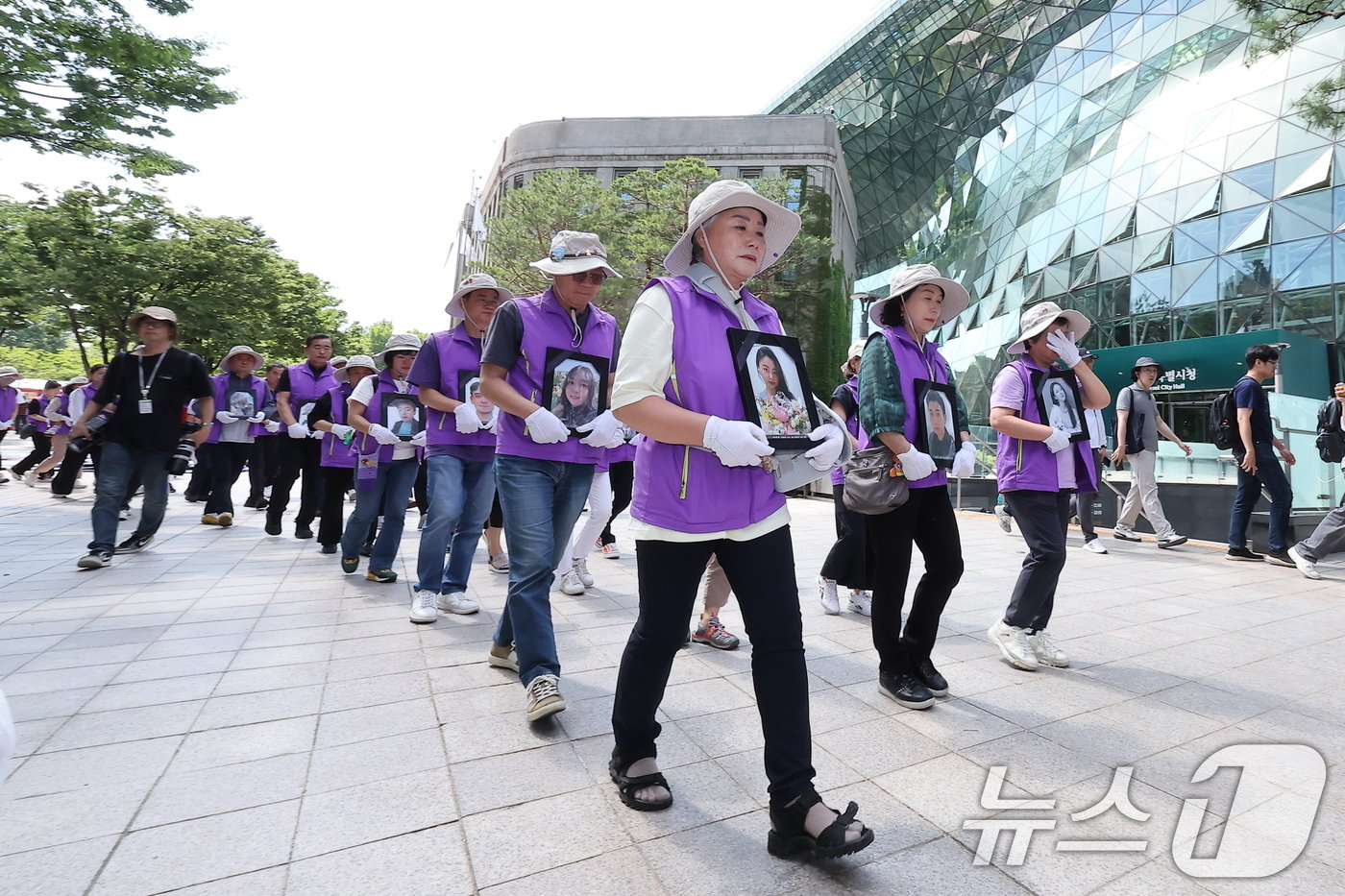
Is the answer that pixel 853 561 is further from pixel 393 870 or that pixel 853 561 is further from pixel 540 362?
pixel 393 870

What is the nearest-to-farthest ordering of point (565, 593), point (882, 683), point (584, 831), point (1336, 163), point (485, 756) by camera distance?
1. point (584, 831)
2. point (485, 756)
3. point (882, 683)
4. point (565, 593)
5. point (1336, 163)

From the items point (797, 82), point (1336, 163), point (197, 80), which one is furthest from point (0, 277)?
point (797, 82)

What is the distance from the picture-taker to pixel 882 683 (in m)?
3.35

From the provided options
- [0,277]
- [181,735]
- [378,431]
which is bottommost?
[181,735]

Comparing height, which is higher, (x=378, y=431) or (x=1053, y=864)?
(x=378, y=431)

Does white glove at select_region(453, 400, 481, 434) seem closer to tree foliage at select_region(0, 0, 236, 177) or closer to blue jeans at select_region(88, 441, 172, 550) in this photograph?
blue jeans at select_region(88, 441, 172, 550)

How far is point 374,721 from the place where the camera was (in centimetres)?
299

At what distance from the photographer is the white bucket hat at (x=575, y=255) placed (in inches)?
126

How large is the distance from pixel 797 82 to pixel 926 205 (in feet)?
44.0

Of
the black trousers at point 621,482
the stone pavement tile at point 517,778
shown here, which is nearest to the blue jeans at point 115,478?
the black trousers at point 621,482

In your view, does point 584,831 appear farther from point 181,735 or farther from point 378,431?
point 378,431

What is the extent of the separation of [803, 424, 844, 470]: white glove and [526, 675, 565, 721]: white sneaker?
4.90ft

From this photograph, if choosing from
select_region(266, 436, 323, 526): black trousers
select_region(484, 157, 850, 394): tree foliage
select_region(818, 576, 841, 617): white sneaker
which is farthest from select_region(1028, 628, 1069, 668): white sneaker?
select_region(484, 157, 850, 394): tree foliage

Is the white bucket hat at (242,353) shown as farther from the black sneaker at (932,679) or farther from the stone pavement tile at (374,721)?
the black sneaker at (932,679)
